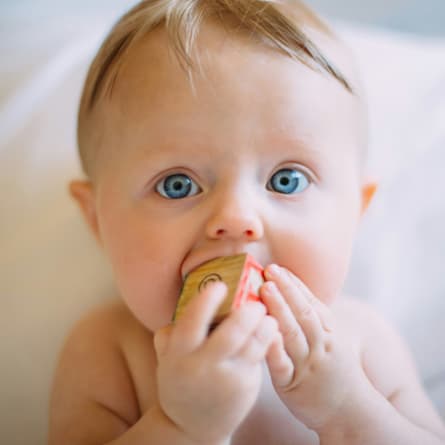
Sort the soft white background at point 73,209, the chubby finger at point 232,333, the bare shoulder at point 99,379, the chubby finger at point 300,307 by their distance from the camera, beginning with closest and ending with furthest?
1. the chubby finger at point 232,333
2. the chubby finger at point 300,307
3. the bare shoulder at point 99,379
4. the soft white background at point 73,209

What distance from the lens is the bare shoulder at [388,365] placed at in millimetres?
1026

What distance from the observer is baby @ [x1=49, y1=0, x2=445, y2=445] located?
82cm

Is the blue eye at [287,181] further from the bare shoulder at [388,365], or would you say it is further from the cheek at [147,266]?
the bare shoulder at [388,365]

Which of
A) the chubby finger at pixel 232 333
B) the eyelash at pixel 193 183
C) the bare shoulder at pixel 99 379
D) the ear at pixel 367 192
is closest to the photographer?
the chubby finger at pixel 232 333

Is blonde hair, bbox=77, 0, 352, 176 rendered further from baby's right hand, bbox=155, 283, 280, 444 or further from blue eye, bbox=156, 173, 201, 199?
baby's right hand, bbox=155, 283, 280, 444

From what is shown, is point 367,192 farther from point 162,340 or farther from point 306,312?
point 162,340

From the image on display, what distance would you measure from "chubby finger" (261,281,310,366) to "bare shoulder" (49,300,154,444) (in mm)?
353

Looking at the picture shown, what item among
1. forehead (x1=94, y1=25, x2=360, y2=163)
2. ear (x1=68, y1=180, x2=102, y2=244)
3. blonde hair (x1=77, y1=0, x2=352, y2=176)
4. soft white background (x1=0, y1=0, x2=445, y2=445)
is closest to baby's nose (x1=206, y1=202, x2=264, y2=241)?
forehead (x1=94, y1=25, x2=360, y2=163)

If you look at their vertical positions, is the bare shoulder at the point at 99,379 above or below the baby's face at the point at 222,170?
below

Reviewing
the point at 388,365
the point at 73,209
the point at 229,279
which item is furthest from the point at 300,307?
the point at 73,209

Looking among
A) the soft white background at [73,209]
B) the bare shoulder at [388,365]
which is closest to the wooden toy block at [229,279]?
the bare shoulder at [388,365]

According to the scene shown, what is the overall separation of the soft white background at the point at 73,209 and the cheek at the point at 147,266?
1.25 feet

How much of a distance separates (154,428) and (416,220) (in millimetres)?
778

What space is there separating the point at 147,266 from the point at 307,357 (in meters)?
0.25
